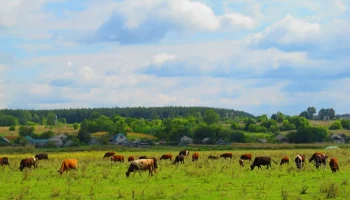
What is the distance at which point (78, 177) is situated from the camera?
33781 millimetres

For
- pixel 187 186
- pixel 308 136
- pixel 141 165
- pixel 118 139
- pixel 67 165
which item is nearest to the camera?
pixel 187 186

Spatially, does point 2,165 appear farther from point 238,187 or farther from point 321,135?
point 321,135

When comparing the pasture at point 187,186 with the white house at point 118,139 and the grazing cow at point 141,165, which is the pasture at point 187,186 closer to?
the grazing cow at point 141,165

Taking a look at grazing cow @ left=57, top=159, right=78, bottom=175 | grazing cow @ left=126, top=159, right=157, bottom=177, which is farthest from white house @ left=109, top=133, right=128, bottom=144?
grazing cow @ left=126, top=159, right=157, bottom=177

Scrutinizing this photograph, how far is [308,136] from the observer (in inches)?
5566

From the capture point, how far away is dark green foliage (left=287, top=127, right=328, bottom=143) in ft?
465

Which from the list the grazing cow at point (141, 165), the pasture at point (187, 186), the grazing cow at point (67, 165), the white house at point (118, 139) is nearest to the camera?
the pasture at point (187, 186)

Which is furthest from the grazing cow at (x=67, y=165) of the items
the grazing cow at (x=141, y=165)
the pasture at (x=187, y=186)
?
the grazing cow at (x=141, y=165)

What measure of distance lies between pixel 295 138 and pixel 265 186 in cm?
11991

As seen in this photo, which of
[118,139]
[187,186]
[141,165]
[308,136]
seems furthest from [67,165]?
[118,139]

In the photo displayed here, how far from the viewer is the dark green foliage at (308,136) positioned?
465 feet

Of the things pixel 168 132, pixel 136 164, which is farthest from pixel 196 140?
pixel 136 164

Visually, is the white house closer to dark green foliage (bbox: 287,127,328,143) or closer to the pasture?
dark green foliage (bbox: 287,127,328,143)

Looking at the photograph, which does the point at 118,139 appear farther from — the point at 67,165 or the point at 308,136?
the point at 67,165
